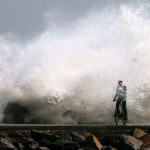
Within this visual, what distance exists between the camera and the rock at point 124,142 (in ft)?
50.1

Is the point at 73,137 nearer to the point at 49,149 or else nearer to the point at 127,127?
the point at 49,149

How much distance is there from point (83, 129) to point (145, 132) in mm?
3584

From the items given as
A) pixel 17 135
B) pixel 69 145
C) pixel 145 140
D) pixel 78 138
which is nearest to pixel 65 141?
pixel 69 145

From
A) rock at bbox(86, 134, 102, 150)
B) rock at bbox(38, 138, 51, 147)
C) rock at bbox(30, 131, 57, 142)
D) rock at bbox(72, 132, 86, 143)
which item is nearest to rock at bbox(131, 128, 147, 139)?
rock at bbox(86, 134, 102, 150)

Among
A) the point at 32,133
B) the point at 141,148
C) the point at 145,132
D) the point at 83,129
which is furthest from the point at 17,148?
the point at 145,132

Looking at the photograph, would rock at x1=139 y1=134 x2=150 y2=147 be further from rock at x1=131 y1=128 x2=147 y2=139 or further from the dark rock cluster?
rock at x1=131 y1=128 x2=147 y2=139

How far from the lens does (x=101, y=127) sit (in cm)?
1714

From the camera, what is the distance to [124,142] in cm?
1533

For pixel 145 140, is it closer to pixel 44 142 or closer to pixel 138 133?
pixel 138 133

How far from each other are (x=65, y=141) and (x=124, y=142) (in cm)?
284

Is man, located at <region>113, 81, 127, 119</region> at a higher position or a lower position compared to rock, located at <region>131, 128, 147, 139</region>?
higher

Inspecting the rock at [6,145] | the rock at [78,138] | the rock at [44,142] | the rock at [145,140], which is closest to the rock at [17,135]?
the rock at [44,142]

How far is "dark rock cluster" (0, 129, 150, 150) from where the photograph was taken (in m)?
14.2

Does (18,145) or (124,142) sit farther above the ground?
(124,142)
